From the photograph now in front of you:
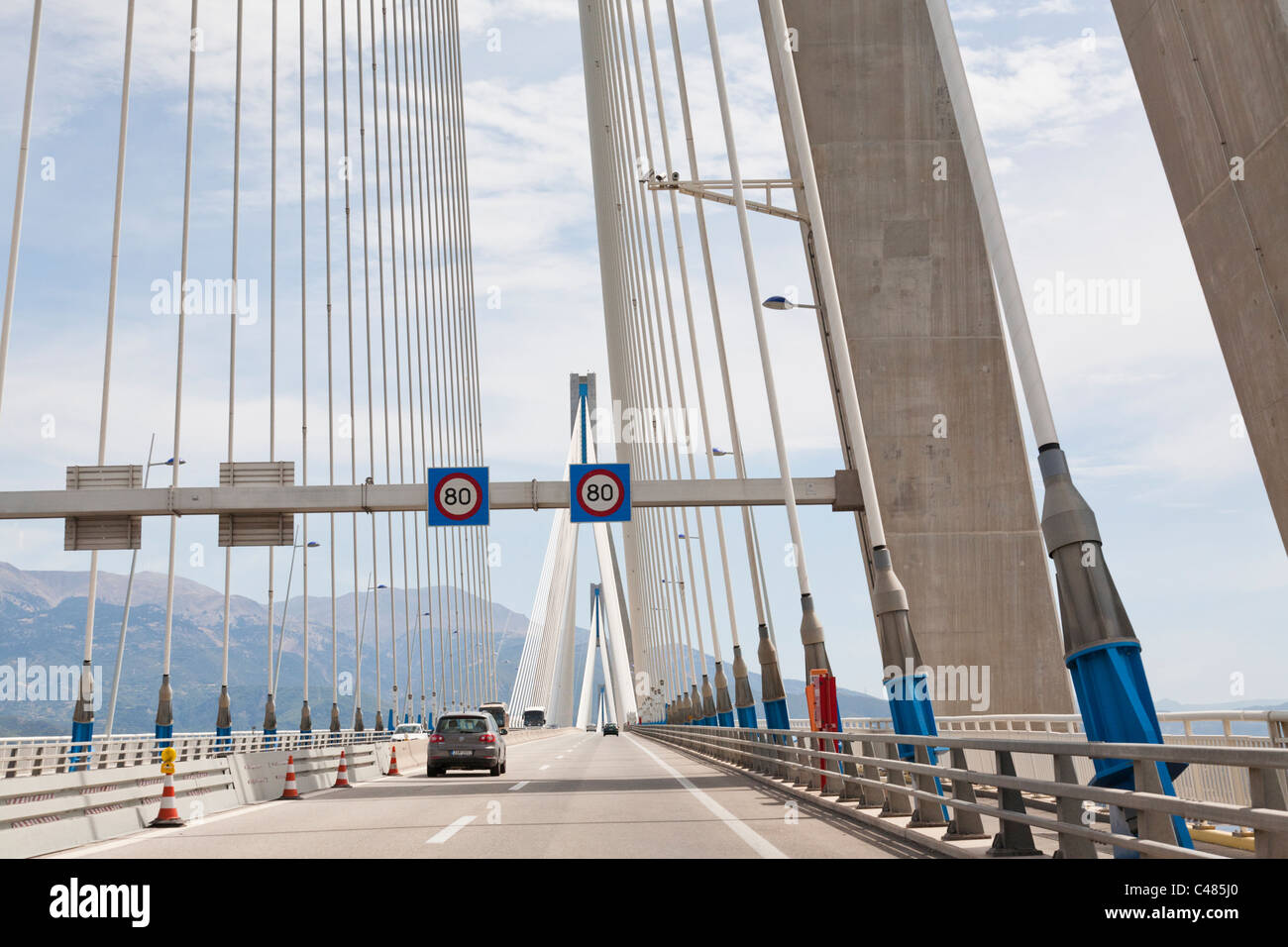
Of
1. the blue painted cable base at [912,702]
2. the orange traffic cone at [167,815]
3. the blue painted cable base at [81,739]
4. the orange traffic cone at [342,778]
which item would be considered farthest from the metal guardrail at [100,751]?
the blue painted cable base at [912,702]

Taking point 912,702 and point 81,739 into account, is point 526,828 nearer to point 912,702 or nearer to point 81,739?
point 912,702

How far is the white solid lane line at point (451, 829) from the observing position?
35.8 feet

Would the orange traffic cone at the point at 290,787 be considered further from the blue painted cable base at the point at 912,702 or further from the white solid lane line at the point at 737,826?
the blue painted cable base at the point at 912,702

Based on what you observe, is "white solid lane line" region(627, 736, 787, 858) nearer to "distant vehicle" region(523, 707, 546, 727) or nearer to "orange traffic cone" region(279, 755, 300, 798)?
"orange traffic cone" region(279, 755, 300, 798)

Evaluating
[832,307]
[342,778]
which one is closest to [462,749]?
[342,778]

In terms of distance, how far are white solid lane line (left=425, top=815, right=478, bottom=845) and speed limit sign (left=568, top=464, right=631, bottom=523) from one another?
1280 cm

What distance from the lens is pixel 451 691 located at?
256 ft

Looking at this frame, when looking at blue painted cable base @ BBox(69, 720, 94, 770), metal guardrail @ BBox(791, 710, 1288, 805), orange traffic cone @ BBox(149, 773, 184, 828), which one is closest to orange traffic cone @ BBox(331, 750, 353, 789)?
orange traffic cone @ BBox(149, 773, 184, 828)

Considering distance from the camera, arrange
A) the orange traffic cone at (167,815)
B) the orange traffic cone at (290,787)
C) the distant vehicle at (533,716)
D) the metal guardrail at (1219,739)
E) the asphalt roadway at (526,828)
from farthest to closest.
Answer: the distant vehicle at (533,716) → the orange traffic cone at (290,787) → the orange traffic cone at (167,815) → the metal guardrail at (1219,739) → the asphalt roadway at (526,828)

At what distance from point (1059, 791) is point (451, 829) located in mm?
6884

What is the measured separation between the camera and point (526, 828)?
12.3 meters

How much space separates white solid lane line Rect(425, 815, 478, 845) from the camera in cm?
1091

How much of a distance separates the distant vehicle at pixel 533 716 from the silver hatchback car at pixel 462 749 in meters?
72.9
